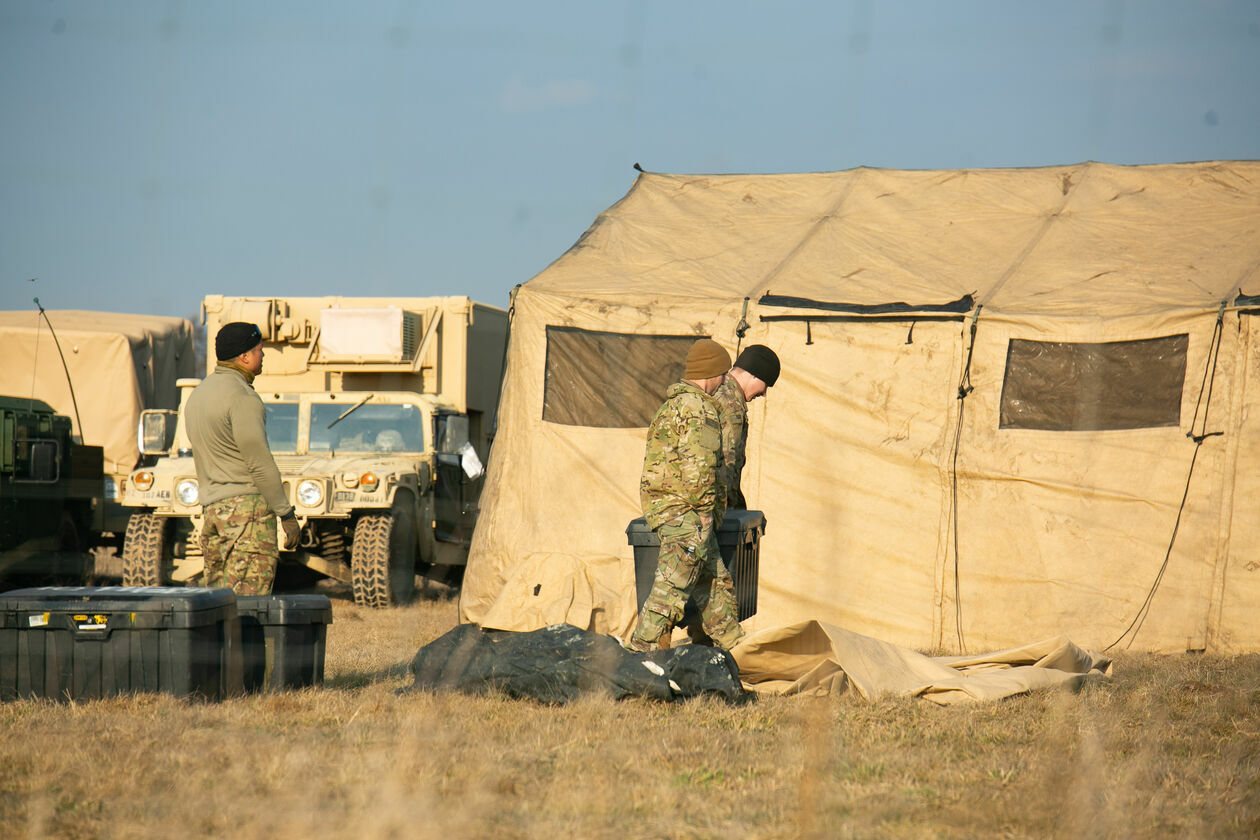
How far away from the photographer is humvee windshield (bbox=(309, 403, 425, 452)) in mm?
11328

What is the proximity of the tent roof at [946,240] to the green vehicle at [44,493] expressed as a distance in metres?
5.14

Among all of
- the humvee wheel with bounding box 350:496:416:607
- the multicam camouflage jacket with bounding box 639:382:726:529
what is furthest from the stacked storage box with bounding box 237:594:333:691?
the humvee wheel with bounding box 350:496:416:607

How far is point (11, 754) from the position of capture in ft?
14.1

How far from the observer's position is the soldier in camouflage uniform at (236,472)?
5.91m

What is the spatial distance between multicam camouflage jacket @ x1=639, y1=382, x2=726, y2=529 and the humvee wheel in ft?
15.2

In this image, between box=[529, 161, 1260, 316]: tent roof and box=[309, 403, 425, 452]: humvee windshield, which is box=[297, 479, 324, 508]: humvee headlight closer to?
box=[309, 403, 425, 452]: humvee windshield

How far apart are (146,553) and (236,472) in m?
4.86

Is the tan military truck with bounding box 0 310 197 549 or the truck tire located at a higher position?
the tan military truck with bounding box 0 310 197 549

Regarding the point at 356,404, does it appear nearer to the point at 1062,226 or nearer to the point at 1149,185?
the point at 1062,226

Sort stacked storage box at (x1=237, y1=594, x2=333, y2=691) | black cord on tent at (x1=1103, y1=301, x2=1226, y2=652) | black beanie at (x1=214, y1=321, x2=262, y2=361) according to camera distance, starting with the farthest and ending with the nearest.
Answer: black cord on tent at (x1=1103, y1=301, x2=1226, y2=652) < black beanie at (x1=214, y1=321, x2=262, y2=361) < stacked storage box at (x1=237, y1=594, x2=333, y2=691)

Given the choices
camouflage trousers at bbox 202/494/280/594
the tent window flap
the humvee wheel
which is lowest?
the humvee wheel

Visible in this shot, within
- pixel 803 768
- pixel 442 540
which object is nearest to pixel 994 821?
pixel 803 768

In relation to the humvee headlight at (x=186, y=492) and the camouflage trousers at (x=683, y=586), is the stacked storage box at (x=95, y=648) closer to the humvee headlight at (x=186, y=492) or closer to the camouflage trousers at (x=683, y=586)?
the camouflage trousers at (x=683, y=586)

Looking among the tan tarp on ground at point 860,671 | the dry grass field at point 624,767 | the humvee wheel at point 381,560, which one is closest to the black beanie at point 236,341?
the dry grass field at point 624,767
